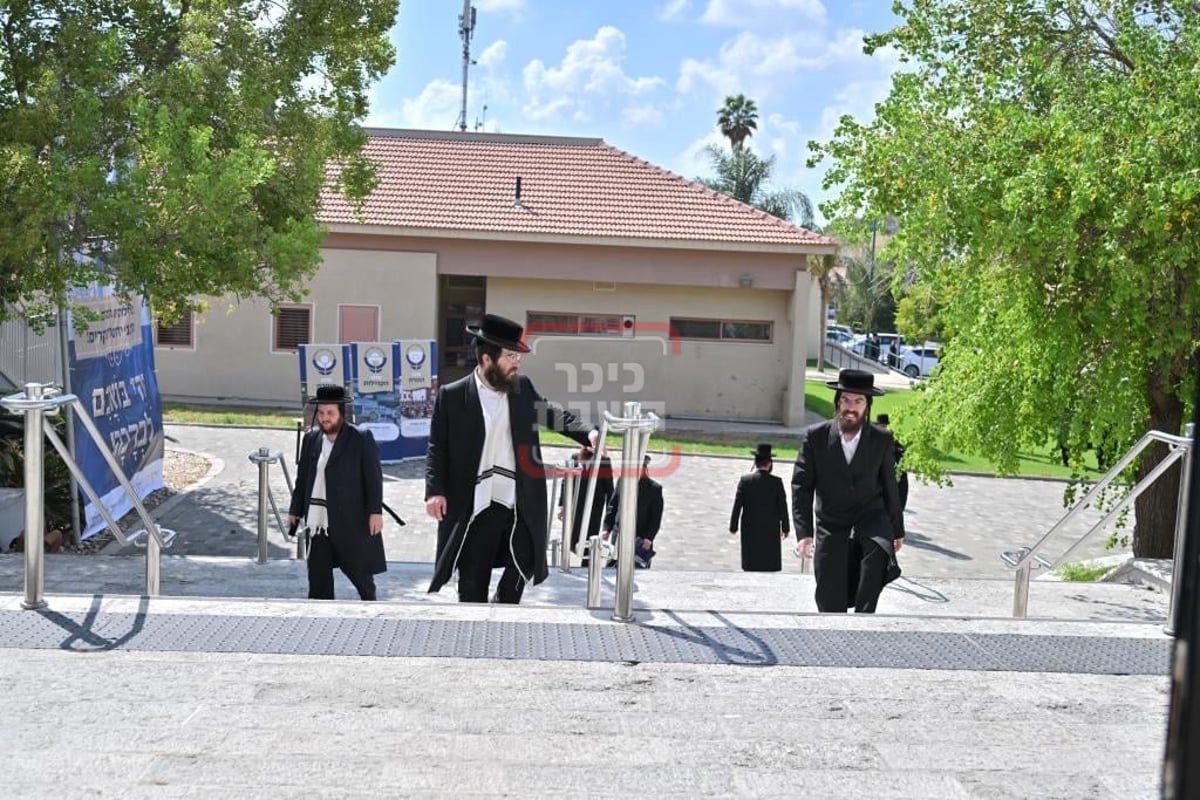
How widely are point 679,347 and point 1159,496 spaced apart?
→ 16.1 meters

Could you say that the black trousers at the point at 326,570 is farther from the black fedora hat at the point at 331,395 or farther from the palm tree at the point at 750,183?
the palm tree at the point at 750,183

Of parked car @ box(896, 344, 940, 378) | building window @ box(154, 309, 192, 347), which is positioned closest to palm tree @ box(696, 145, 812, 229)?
parked car @ box(896, 344, 940, 378)

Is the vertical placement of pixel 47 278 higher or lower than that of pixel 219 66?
lower

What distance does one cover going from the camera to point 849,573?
7.01 metres

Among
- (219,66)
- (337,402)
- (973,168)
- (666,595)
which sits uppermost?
(219,66)

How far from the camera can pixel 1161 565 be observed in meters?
8.54

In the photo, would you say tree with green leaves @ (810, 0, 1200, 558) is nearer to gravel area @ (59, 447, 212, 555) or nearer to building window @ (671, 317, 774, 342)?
gravel area @ (59, 447, 212, 555)

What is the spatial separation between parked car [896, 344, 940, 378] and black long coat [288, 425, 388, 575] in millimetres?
41090

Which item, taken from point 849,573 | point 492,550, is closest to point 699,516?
point 849,573

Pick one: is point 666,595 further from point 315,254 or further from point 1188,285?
point 315,254

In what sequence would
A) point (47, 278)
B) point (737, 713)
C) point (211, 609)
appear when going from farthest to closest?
point (47, 278)
point (211, 609)
point (737, 713)

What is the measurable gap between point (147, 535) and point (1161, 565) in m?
6.42

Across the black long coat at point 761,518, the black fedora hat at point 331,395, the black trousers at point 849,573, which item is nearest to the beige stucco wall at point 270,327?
the black long coat at point 761,518

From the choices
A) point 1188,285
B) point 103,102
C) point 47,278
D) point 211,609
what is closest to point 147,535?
point 211,609
